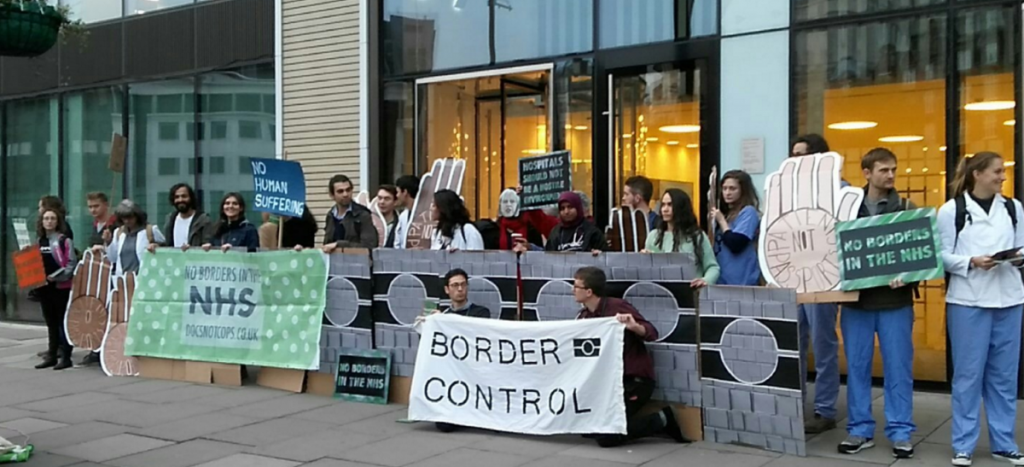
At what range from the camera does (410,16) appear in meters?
12.6

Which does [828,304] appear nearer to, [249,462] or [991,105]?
[991,105]

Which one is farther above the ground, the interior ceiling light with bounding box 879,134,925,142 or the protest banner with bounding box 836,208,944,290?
the interior ceiling light with bounding box 879,134,925,142

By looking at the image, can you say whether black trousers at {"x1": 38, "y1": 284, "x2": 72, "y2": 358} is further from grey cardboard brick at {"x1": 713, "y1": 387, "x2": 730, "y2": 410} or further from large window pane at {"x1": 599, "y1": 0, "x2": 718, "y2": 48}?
grey cardboard brick at {"x1": 713, "y1": 387, "x2": 730, "y2": 410}

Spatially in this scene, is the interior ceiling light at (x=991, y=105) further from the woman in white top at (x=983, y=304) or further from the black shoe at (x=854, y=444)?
the black shoe at (x=854, y=444)

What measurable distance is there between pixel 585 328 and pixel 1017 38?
4.67 metres

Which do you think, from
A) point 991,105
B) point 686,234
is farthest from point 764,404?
point 991,105

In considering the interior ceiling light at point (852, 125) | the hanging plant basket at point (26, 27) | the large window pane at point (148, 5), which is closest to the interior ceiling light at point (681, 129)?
the interior ceiling light at point (852, 125)

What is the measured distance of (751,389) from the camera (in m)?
6.80

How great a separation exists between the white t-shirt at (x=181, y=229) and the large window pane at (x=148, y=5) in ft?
16.7

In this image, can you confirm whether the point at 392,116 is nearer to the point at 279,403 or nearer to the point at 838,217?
the point at 279,403

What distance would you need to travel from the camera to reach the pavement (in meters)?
6.65

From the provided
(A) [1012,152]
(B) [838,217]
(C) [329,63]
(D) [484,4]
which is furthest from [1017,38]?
(C) [329,63]

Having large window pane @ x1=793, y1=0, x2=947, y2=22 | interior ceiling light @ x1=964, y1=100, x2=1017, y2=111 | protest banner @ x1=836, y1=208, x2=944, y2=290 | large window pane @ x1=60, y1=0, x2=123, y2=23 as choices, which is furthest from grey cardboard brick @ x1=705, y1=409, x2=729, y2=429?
large window pane @ x1=60, y1=0, x2=123, y2=23

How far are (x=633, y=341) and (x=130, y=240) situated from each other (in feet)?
→ 20.3
